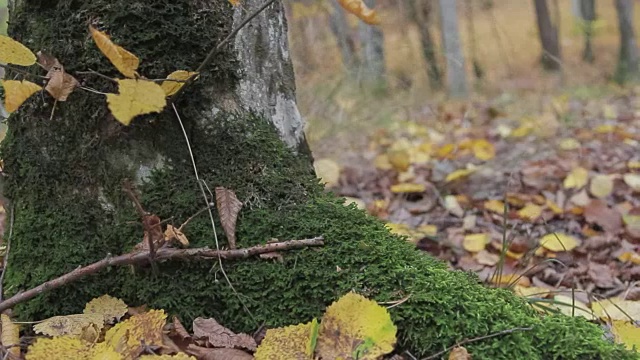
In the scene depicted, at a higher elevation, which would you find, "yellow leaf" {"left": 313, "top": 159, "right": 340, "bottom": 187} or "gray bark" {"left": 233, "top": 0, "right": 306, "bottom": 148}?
"gray bark" {"left": 233, "top": 0, "right": 306, "bottom": 148}

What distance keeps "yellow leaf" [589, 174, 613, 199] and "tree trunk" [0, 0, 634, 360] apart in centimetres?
188

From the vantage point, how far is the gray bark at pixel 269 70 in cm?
135

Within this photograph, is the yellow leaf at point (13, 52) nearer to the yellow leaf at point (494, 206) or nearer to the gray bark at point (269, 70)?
the gray bark at point (269, 70)

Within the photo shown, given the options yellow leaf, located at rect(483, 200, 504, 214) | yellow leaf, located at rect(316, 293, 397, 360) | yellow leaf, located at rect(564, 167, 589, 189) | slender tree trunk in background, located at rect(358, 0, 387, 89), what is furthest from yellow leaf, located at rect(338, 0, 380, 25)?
slender tree trunk in background, located at rect(358, 0, 387, 89)

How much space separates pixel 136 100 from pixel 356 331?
54 centimetres

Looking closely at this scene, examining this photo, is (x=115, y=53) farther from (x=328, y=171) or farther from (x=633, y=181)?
(x=633, y=181)

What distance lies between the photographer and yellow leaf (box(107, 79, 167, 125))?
36.4 inches

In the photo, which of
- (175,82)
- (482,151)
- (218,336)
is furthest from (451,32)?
(218,336)

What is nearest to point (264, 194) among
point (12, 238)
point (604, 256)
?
point (12, 238)

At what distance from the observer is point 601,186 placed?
2838 mm

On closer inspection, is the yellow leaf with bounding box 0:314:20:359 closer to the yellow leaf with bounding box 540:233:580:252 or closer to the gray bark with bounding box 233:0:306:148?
the gray bark with bounding box 233:0:306:148

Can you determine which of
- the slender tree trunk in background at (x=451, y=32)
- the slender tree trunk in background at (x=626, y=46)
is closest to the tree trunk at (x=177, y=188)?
the slender tree trunk in background at (x=451, y=32)

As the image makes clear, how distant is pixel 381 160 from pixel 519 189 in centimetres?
93

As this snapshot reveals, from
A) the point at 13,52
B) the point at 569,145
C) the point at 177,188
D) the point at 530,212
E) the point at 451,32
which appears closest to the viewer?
the point at 13,52
